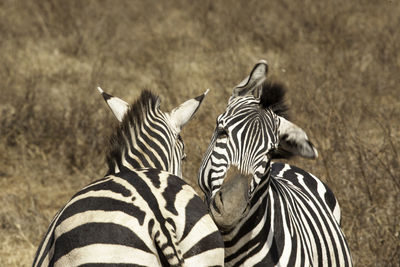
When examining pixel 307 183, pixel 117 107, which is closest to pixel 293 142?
pixel 117 107

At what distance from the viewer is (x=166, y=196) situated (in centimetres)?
232

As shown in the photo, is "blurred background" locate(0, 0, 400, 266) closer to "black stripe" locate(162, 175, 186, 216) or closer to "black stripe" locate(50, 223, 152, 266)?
"black stripe" locate(162, 175, 186, 216)

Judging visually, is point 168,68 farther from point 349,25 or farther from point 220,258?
point 220,258

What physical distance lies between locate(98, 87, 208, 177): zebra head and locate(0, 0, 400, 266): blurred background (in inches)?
10.5

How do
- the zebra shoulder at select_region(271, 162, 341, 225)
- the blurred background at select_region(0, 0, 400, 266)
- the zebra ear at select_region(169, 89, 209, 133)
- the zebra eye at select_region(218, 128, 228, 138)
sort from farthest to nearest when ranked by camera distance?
1. the blurred background at select_region(0, 0, 400, 266)
2. the zebra shoulder at select_region(271, 162, 341, 225)
3. the zebra ear at select_region(169, 89, 209, 133)
4. the zebra eye at select_region(218, 128, 228, 138)

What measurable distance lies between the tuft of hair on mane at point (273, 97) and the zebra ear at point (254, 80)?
0.12ft

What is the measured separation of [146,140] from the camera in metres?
2.96

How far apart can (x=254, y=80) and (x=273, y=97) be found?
14 cm

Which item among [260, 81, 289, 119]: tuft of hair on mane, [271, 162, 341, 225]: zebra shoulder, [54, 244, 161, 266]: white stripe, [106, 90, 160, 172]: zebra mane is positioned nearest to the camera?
[54, 244, 161, 266]: white stripe

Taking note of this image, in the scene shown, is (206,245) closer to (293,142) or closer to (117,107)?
(293,142)

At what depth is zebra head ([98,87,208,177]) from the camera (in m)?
2.81

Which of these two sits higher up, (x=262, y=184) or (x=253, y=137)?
(x=253, y=137)

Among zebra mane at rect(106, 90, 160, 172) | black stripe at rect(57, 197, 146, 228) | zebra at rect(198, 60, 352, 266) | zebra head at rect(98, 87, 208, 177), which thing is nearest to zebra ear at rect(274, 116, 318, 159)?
zebra at rect(198, 60, 352, 266)

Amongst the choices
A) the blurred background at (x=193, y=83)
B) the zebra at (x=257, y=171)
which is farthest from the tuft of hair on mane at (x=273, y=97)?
the blurred background at (x=193, y=83)
